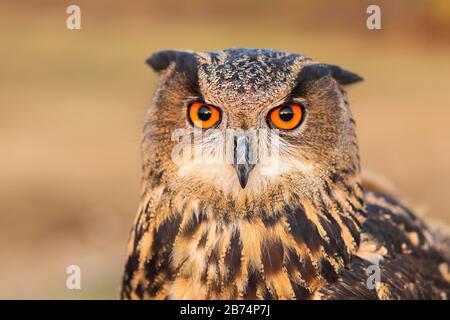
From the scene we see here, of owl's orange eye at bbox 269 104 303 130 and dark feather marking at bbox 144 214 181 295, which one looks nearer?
owl's orange eye at bbox 269 104 303 130

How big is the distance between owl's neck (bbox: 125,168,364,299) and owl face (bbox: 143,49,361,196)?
77 millimetres

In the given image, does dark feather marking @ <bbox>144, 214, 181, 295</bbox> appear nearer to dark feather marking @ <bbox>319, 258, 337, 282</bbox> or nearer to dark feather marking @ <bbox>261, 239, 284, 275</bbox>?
dark feather marking @ <bbox>261, 239, 284, 275</bbox>

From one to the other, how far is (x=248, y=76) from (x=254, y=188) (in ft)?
0.96

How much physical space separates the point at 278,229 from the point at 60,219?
429cm

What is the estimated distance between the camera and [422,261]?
2.25 metres

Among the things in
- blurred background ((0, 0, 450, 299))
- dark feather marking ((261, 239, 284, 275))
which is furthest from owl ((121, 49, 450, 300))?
blurred background ((0, 0, 450, 299))

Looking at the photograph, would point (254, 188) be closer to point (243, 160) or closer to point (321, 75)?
point (243, 160)

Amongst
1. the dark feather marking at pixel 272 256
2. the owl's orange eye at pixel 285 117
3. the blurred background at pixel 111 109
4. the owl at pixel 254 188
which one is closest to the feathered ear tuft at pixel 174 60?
the owl at pixel 254 188

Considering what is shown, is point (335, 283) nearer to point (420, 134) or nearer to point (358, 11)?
point (420, 134)

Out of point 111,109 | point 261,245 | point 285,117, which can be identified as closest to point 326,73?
point 285,117

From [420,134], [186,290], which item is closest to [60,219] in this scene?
[186,290]

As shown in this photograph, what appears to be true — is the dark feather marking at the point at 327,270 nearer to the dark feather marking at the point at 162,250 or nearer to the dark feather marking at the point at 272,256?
the dark feather marking at the point at 272,256

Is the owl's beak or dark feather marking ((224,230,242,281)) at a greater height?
the owl's beak

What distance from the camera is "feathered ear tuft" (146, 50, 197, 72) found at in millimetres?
2000
